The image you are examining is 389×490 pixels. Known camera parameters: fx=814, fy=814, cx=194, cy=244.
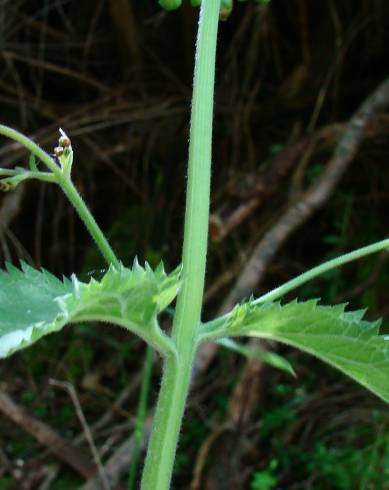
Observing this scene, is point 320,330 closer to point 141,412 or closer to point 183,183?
point 141,412

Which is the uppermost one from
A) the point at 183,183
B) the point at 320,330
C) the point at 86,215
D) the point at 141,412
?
the point at 183,183

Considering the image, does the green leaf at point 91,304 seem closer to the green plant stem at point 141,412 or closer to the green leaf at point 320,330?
the green leaf at point 320,330

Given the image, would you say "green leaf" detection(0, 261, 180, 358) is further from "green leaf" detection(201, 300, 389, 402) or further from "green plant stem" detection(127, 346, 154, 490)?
"green plant stem" detection(127, 346, 154, 490)

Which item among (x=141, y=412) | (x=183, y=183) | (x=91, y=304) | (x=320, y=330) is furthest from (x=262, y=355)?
(x=183, y=183)

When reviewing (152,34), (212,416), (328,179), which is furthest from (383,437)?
(152,34)

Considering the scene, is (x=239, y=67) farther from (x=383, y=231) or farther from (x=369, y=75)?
(x=383, y=231)

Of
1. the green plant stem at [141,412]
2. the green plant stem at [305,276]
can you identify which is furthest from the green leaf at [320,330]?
the green plant stem at [141,412]

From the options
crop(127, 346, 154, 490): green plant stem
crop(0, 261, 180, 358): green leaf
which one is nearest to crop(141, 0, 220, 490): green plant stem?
crop(0, 261, 180, 358): green leaf
